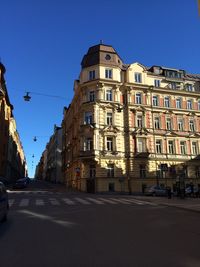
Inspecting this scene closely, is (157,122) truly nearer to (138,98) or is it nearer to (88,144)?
(138,98)

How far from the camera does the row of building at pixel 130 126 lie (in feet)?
130

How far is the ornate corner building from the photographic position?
130 feet

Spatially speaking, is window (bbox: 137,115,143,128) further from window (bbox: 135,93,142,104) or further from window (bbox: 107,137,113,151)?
window (bbox: 107,137,113,151)

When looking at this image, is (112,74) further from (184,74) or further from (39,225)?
(39,225)

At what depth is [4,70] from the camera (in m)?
57.2

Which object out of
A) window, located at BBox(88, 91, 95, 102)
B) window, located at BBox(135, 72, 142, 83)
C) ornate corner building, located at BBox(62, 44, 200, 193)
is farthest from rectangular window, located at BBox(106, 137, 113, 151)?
window, located at BBox(135, 72, 142, 83)

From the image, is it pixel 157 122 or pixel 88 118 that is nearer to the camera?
pixel 88 118

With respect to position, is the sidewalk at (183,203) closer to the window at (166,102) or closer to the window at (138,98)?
the window at (138,98)

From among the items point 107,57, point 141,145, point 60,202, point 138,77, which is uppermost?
point 107,57

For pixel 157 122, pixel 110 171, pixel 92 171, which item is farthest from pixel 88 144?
pixel 157 122

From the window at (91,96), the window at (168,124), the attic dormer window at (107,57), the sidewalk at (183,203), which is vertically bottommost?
the sidewalk at (183,203)

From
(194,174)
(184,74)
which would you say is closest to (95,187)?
(194,174)

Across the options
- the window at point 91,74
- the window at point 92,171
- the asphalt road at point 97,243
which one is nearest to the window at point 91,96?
the window at point 91,74

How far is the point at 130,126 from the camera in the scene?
41.6 m
